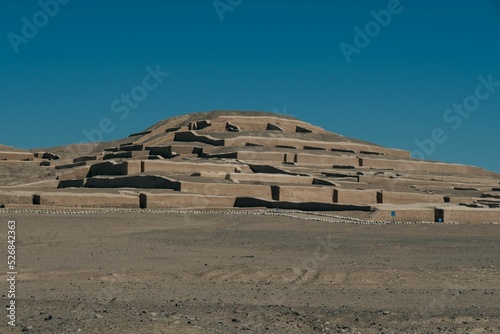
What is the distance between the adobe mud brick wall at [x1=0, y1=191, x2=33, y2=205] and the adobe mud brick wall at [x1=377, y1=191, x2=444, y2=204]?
12.2 m

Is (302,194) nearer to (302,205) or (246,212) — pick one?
(302,205)

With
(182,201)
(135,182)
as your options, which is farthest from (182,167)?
(182,201)

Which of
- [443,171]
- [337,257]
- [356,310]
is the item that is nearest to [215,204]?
[337,257]

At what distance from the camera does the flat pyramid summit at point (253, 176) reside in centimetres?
2441

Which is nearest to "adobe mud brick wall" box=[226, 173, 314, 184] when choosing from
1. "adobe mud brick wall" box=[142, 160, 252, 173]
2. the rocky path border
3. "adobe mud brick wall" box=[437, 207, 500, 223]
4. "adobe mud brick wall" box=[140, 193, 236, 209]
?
"adobe mud brick wall" box=[142, 160, 252, 173]

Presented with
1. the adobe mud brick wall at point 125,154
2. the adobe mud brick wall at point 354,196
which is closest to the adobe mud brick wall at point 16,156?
the adobe mud brick wall at point 125,154

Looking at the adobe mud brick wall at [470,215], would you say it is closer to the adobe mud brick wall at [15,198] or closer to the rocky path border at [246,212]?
the rocky path border at [246,212]

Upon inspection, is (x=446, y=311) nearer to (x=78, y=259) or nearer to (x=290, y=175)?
(x=78, y=259)

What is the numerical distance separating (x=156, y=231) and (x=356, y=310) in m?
10.0

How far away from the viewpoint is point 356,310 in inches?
360

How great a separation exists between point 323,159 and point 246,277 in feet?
86.5

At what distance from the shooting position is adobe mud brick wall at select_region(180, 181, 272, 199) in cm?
2647

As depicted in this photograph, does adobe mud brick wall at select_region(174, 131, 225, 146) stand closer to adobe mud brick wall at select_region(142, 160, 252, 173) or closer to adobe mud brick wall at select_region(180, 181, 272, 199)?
adobe mud brick wall at select_region(142, 160, 252, 173)

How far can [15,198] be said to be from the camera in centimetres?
Result: 2362
